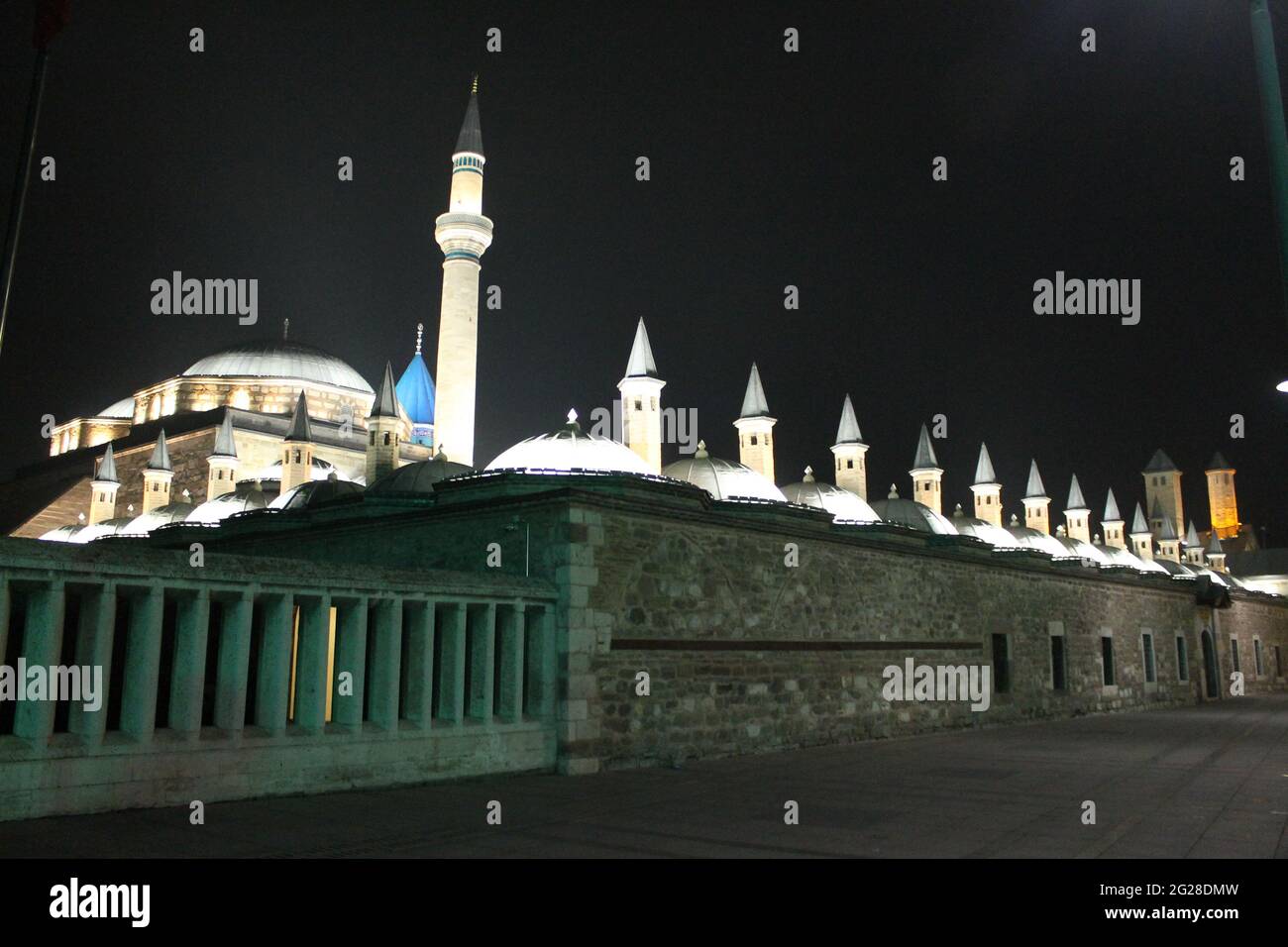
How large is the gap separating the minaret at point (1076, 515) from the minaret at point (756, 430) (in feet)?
76.2

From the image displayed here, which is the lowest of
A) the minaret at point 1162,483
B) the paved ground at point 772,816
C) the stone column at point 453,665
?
the paved ground at point 772,816

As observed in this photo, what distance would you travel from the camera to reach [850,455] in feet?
92.2

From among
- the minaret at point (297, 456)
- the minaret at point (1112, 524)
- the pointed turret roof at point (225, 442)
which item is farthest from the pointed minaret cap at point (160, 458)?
the minaret at point (1112, 524)

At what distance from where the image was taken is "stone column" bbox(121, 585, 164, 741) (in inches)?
361

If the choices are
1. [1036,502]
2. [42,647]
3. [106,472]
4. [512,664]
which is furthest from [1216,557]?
[42,647]

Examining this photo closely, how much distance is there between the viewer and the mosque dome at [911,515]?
24.1m

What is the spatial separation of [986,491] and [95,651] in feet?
104

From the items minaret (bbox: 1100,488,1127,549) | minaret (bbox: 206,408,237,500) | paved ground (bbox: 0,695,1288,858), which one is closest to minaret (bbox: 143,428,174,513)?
minaret (bbox: 206,408,237,500)

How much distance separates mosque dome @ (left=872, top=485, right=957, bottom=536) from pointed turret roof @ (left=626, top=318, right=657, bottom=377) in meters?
7.14

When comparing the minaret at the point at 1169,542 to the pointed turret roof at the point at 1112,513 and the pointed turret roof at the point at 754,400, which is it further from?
the pointed turret roof at the point at 754,400

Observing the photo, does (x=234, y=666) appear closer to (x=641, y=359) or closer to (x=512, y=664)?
(x=512, y=664)

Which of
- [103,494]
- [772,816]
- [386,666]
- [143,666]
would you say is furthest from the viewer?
[103,494]
